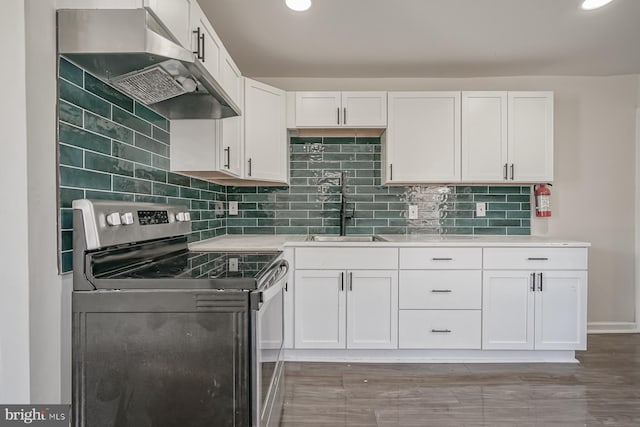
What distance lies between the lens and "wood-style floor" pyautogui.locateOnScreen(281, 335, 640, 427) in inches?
70.3

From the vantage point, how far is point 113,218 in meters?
1.23

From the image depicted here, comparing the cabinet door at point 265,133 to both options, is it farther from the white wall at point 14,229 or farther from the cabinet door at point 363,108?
the white wall at point 14,229

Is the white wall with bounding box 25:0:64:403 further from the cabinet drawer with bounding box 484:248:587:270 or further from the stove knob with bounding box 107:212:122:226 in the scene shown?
the cabinet drawer with bounding box 484:248:587:270

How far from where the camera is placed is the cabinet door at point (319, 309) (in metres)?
2.40

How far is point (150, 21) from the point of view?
1.22 meters

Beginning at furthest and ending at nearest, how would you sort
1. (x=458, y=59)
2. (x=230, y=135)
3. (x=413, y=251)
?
(x=458, y=59) < (x=413, y=251) < (x=230, y=135)

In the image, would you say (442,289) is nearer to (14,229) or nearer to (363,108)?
(363,108)

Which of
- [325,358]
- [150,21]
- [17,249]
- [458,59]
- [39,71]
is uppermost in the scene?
[458,59]

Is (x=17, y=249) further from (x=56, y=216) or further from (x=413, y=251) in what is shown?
(x=413, y=251)

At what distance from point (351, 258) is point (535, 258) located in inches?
49.6

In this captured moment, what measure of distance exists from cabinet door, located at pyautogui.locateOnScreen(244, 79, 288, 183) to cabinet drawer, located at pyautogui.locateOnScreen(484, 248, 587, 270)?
5.27 ft

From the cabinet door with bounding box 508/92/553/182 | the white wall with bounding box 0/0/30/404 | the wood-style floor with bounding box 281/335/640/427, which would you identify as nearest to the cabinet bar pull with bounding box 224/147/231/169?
Result: the white wall with bounding box 0/0/30/404

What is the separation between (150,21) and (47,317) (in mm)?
1041

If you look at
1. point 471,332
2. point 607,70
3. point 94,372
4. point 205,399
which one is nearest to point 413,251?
point 471,332
